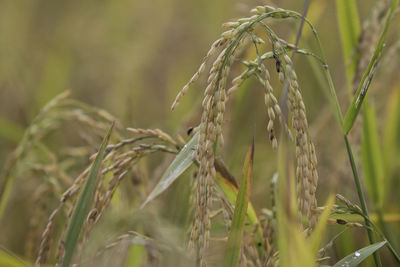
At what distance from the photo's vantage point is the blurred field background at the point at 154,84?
83.5 inches

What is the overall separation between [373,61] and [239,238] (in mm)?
448

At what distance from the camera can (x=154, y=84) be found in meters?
4.33

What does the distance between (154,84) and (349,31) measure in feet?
8.97

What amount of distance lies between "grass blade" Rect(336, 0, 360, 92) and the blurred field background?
4.7 inches

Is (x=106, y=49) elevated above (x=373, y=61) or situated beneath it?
elevated above

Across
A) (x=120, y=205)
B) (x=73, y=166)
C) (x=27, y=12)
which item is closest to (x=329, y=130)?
(x=73, y=166)

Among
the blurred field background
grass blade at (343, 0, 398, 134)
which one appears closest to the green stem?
grass blade at (343, 0, 398, 134)

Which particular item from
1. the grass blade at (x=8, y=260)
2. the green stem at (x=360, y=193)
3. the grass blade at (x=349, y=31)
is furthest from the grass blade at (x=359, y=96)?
the grass blade at (x=8, y=260)

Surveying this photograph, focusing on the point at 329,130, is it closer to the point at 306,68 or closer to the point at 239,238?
the point at 306,68

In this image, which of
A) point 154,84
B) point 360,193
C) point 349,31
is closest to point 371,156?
point 349,31

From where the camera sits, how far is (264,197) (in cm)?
249

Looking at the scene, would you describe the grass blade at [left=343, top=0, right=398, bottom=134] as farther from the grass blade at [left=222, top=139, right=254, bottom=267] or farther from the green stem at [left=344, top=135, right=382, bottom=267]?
the grass blade at [left=222, top=139, right=254, bottom=267]

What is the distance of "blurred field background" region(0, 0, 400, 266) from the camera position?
6.96ft

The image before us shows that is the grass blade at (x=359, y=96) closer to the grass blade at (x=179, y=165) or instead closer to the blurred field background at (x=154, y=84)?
the grass blade at (x=179, y=165)
